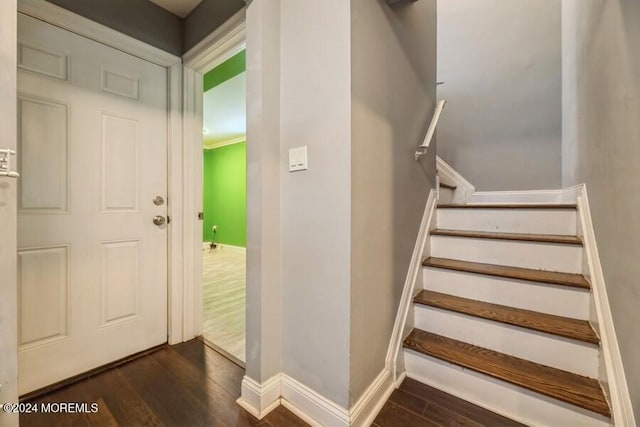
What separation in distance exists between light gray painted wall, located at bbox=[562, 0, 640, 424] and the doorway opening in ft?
6.08

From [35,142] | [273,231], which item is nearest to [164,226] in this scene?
[35,142]

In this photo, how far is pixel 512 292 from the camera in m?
1.47

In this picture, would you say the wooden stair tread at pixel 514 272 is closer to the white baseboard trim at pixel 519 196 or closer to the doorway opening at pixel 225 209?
the white baseboard trim at pixel 519 196

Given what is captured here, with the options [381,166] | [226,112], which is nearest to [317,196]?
[381,166]

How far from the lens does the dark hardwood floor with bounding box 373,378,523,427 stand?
1.16m

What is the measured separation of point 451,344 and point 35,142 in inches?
96.4

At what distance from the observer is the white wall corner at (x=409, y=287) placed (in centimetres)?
137

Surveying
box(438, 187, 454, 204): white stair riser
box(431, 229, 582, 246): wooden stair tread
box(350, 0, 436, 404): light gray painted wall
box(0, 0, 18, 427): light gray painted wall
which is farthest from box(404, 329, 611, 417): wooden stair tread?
box(0, 0, 18, 427): light gray painted wall

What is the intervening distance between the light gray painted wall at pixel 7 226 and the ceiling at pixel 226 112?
1.55m

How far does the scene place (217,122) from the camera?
14.7 ft

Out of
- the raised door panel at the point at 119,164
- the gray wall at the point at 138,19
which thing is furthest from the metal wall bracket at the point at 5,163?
the gray wall at the point at 138,19

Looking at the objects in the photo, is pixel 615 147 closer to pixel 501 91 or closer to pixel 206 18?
pixel 501 91

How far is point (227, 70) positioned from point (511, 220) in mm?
2604

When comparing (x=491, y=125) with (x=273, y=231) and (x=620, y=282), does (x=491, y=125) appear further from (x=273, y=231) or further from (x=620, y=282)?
(x=273, y=231)
